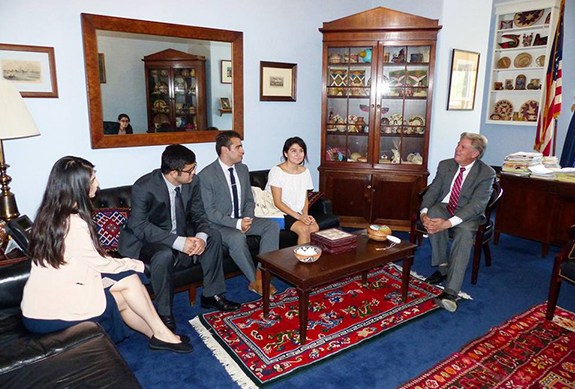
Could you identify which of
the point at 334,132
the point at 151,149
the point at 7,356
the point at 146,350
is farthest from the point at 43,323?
the point at 334,132

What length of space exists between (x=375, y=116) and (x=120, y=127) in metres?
2.49

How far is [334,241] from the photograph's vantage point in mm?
2674

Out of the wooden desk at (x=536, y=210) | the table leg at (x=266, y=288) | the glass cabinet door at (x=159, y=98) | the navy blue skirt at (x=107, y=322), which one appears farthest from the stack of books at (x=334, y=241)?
the wooden desk at (x=536, y=210)

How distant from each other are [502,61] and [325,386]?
537cm

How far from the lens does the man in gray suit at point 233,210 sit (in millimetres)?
3008

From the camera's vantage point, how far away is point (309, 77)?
448 cm

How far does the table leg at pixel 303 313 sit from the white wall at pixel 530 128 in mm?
4736

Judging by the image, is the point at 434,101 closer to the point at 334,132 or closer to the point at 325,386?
the point at 334,132

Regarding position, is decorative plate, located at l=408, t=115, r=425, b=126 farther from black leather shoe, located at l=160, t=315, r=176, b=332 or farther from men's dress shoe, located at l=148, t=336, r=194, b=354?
men's dress shoe, located at l=148, t=336, r=194, b=354

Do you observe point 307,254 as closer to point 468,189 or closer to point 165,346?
point 165,346

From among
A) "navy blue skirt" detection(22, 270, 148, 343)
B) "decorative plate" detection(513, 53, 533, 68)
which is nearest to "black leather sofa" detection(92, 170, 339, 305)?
"navy blue skirt" detection(22, 270, 148, 343)

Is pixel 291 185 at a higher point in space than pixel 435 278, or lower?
higher

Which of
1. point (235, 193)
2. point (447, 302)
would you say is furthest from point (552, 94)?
point (235, 193)

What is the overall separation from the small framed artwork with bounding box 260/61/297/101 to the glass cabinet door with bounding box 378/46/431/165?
92 centimetres
